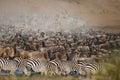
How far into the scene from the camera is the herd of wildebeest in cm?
241

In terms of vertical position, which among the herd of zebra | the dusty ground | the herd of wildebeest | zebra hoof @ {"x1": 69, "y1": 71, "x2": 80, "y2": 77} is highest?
the dusty ground

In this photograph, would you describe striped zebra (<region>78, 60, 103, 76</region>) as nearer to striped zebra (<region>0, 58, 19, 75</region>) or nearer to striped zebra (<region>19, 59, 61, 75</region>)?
striped zebra (<region>19, 59, 61, 75</region>)

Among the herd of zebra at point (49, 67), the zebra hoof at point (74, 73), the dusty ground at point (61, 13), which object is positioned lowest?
the zebra hoof at point (74, 73)

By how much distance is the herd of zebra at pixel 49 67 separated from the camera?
2.39 meters

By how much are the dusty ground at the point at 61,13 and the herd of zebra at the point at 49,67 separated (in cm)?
28

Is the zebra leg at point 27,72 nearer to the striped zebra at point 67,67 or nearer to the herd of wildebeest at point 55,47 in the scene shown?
the herd of wildebeest at point 55,47

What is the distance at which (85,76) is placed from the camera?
7.86 ft

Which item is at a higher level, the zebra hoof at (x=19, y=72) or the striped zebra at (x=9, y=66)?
the striped zebra at (x=9, y=66)

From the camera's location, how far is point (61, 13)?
245 centimetres

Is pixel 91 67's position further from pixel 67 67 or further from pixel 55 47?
pixel 55 47

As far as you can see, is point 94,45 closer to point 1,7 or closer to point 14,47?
point 14,47

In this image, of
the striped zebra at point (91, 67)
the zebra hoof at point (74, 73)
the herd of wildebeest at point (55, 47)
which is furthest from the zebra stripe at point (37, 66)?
the striped zebra at point (91, 67)

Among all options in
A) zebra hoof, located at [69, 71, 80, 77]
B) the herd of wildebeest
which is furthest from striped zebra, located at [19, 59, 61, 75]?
zebra hoof, located at [69, 71, 80, 77]

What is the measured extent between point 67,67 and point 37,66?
9.4 inches
